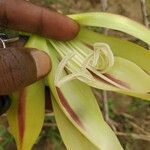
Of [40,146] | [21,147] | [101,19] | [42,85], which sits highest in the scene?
[101,19]

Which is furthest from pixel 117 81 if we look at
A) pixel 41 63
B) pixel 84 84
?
pixel 41 63

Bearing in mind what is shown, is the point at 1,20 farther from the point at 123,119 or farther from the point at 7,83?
the point at 123,119

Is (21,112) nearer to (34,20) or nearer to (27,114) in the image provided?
(27,114)

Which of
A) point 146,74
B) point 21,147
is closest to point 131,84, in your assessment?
point 146,74

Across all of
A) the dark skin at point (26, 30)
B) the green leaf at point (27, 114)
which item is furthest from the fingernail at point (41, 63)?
the green leaf at point (27, 114)

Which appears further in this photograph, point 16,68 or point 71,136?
point 71,136

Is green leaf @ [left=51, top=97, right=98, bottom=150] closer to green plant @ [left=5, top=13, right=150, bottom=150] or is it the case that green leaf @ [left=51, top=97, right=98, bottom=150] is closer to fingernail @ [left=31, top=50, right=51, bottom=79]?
green plant @ [left=5, top=13, right=150, bottom=150]
